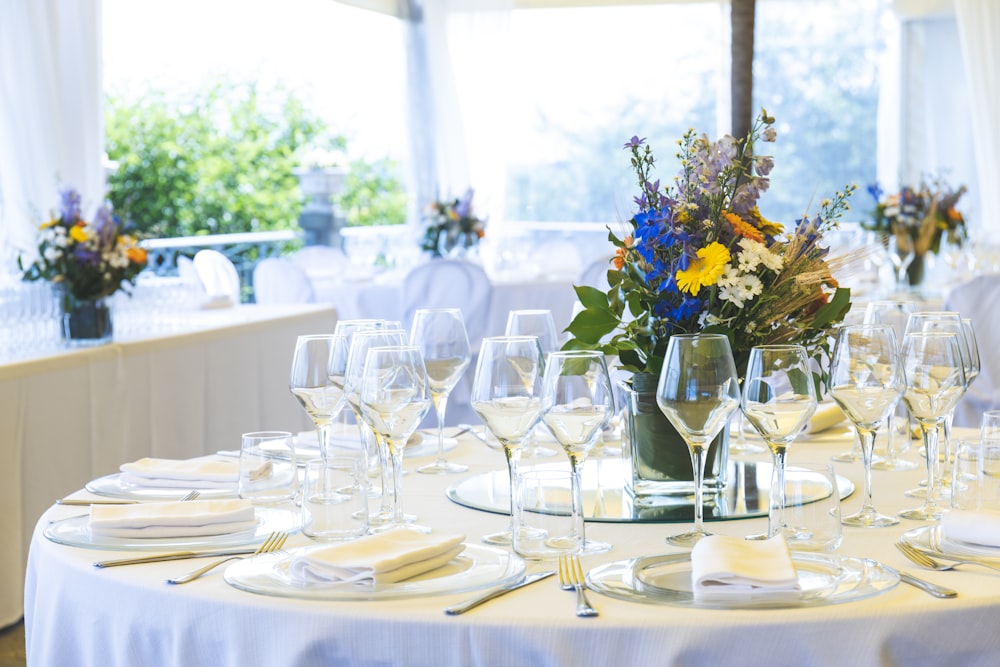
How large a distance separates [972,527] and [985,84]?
8.64 metres

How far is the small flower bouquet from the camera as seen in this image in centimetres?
171

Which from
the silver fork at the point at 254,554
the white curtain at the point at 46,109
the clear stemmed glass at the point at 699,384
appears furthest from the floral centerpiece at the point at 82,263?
the clear stemmed glass at the point at 699,384

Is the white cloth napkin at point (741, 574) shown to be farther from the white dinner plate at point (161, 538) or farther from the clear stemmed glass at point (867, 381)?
the white dinner plate at point (161, 538)

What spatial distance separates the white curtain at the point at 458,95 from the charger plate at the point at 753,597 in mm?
7766

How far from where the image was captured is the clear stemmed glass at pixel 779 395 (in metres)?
1.44

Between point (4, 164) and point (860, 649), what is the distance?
445 centimetres

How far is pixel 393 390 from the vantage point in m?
1.55

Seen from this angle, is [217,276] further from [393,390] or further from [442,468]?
[393,390]

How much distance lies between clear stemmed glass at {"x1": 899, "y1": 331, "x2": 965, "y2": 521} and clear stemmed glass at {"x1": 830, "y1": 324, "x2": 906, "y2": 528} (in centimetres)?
6

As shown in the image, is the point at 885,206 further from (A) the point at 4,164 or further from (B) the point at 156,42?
(B) the point at 156,42

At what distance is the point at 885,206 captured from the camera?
17.9 ft

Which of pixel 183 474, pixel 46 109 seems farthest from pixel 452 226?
pixel 183 474

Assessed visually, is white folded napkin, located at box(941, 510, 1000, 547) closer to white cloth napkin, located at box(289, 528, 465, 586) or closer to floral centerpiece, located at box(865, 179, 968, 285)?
white cloth napkin, located at box(289, 528, 465, 586)

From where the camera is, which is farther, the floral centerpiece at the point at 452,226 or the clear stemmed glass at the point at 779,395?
the floral centerpiece at the point at 452,226
